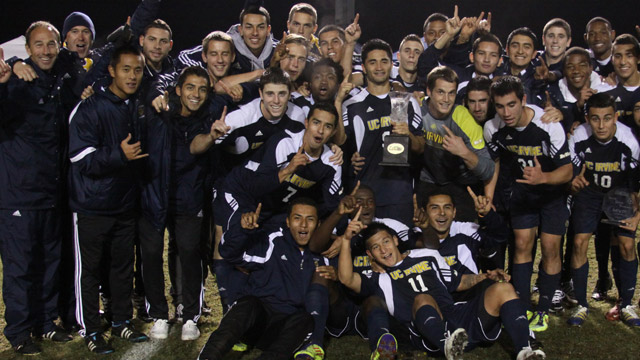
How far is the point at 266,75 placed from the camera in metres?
4.84

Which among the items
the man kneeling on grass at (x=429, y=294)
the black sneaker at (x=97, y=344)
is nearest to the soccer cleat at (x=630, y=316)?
the man kneeling on grass at (x=429, y=294)

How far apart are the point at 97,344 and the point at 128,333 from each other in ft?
0.78

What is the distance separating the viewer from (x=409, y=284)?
14.5 feet

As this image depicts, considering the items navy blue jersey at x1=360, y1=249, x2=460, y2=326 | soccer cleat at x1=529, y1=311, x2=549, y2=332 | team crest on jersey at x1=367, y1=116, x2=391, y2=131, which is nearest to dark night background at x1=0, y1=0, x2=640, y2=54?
team crest on jersey at x1=367, y1=116, x2=391, y2=131

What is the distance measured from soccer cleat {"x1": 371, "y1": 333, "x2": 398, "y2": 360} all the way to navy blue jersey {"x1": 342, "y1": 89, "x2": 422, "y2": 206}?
4.13ft

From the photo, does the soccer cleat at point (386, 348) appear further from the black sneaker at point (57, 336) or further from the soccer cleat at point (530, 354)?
the black sneaker at point (57, 336)

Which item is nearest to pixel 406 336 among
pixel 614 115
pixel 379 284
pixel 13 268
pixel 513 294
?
pixel 379 284

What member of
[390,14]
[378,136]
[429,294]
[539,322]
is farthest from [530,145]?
[390,14]

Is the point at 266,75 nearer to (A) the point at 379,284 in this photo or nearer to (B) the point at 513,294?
(A) the point at 379,284

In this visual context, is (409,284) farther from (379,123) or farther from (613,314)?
(613,314)

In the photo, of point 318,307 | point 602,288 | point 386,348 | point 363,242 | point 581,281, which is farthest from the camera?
point 602,288

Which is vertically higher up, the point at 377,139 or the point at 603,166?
the point at 377,139

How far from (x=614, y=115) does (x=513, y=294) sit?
1.79 meters

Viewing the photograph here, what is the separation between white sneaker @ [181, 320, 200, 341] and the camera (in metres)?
4.69
